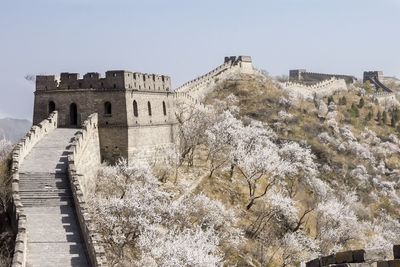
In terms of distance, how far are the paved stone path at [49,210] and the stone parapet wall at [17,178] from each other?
38cm

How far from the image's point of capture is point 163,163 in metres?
47.3

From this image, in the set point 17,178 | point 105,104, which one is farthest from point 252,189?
point 17,178

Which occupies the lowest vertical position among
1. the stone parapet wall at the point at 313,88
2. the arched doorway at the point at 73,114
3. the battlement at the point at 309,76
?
the arched doorway at the point at 73,114

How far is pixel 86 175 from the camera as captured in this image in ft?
126

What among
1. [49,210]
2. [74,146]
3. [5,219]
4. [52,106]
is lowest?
[5,219]

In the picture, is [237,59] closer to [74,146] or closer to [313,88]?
[313,88]

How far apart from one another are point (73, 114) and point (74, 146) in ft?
26.7

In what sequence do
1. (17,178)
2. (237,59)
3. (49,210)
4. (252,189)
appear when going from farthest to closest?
(237,59) → (252,189) → (17,178) → (49,210)

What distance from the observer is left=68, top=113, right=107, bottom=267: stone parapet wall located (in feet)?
88.1

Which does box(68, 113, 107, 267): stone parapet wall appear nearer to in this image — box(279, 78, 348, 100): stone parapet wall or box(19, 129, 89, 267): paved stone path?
box(19, 129, 89, 267): paved stone path

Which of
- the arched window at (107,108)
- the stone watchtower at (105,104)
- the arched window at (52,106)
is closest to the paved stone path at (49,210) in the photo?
the stone watchtower at (105,104)

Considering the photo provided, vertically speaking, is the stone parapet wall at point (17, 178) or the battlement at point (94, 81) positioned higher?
the battlement at point (94, 81)

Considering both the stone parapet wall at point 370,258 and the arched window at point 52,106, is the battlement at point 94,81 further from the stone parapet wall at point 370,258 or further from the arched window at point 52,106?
the stone parapet wall at point 370,258

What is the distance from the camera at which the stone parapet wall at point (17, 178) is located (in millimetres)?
26219
